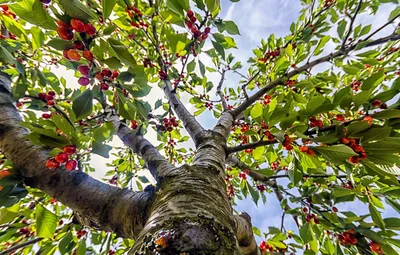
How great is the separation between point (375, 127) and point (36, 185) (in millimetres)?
1504

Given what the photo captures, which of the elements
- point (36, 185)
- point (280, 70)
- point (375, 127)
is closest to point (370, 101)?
point (375, 127)

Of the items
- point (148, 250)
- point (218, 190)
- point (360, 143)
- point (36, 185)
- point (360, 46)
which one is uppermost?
point (360, 46)

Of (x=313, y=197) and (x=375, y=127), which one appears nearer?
(x=375, y=127)

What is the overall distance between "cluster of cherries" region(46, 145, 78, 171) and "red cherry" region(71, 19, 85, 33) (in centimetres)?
50

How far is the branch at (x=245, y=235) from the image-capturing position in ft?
3.28

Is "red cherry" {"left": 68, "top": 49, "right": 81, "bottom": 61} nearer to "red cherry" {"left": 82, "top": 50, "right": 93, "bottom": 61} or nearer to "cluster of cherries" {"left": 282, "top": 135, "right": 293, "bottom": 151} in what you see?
"red cherry" {"left": 82, "top": 50, "right": 93, "bottom": 61}

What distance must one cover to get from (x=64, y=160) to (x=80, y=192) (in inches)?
6.0

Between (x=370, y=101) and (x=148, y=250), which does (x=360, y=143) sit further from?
(x=148, y=250)

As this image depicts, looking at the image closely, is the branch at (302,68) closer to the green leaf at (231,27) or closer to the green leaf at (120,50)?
the green leaf at (231,27)

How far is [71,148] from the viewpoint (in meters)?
0.96

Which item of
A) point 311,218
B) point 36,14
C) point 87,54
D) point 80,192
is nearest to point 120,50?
point 87,54

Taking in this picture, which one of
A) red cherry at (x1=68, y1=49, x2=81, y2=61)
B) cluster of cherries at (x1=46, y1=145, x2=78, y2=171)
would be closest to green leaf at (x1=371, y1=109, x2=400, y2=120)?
red cherry at (x1=68, y1=49, x2=81, y2=61)

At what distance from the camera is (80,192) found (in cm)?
93

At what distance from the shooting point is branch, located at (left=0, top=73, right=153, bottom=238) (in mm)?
865
